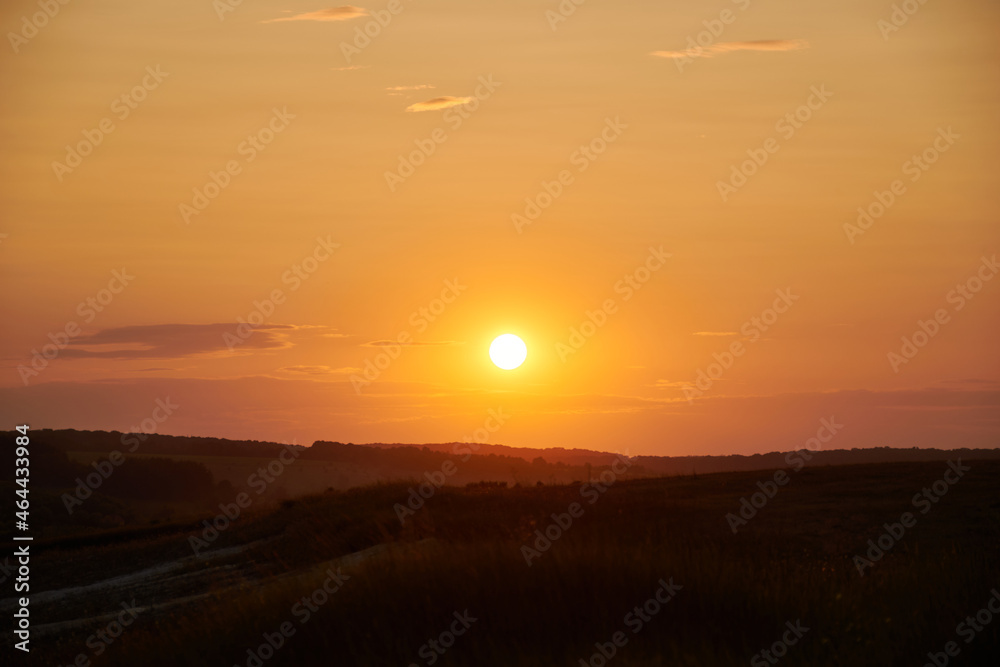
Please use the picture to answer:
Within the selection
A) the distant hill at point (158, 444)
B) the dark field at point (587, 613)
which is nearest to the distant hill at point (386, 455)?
the distant hill at point (158, 444)

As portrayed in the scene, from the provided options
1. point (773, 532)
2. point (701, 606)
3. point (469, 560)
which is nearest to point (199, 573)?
point (773, 532)

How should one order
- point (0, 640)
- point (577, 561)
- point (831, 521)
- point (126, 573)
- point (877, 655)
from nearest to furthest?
point (877, 655) → point (577, 561) → point (0, 640) → point (831, 521) → point (126, 573)

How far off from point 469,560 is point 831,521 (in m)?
13.8

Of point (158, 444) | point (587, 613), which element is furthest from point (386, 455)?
point (587, 613)

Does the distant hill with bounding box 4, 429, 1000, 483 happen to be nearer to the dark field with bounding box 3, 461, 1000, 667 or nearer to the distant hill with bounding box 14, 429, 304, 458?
the distant hill with bounding box 14, 429, 304, 458

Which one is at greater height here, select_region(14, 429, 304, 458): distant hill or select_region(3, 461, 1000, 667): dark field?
select_region(14, 429, 304, 458): distant hill

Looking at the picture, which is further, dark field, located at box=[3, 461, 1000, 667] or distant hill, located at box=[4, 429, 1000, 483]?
distant hill, located at box=[4, 429, 1000, 483]

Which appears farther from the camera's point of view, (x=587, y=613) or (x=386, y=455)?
(x=386, y=455)

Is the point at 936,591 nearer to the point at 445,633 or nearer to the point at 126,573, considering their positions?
the point at 445,633

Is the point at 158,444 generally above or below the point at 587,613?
above

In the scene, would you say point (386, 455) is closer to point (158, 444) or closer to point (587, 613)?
point (158, 444)

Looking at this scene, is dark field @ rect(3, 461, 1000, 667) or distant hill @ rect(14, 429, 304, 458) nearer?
dark field @ rect(3, 461, 1000, 667)

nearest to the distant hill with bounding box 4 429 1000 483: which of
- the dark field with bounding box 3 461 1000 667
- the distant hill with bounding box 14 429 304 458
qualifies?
the distant hill with bounding box 14 429 304 458

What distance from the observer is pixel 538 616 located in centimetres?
1027
